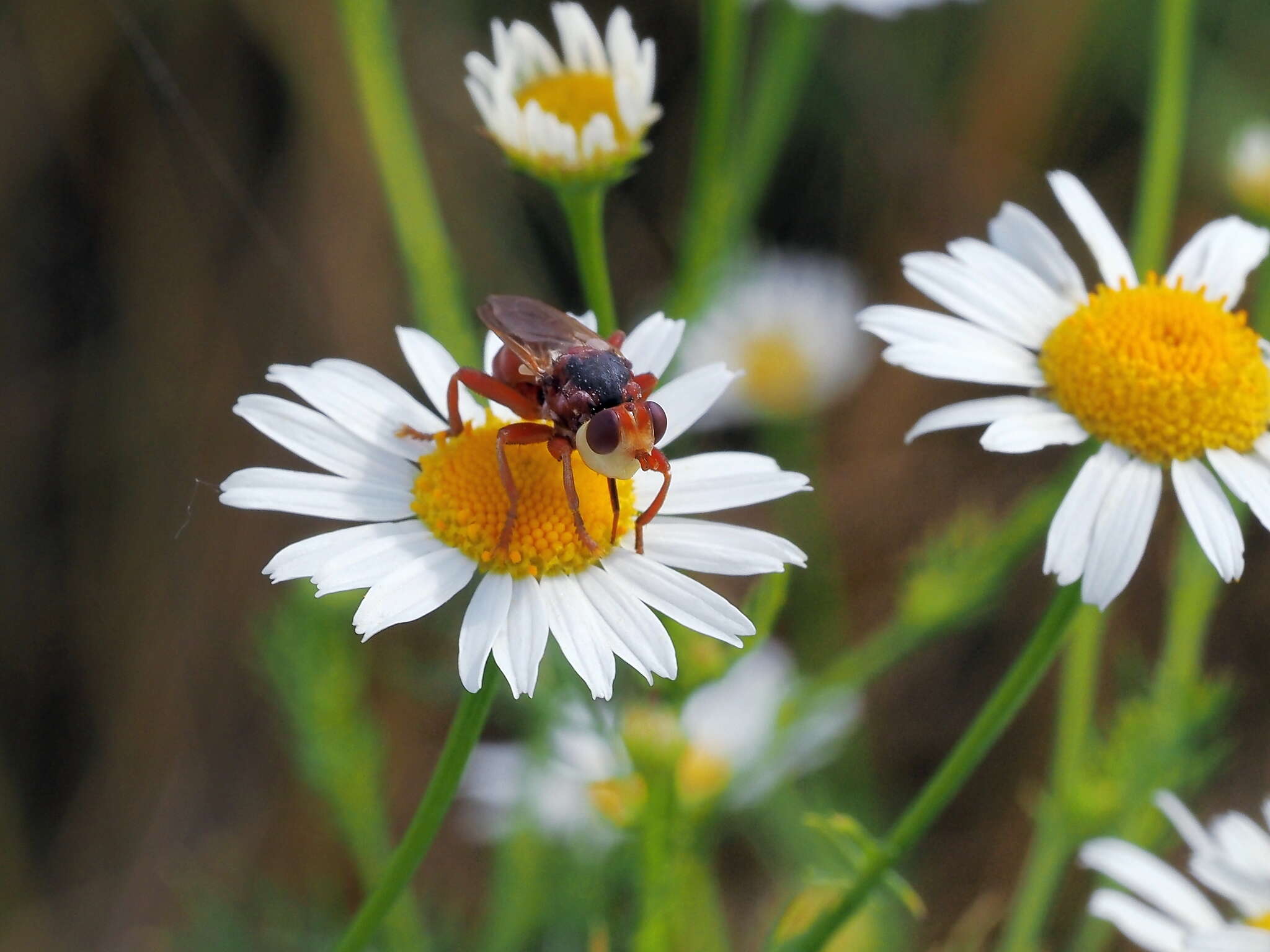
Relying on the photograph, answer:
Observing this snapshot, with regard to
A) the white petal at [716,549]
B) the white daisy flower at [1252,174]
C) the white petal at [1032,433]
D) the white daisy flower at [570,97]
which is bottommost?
the white petal at [716,549]

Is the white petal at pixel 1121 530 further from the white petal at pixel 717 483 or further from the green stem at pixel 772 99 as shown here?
the green stem at pixel 772 99

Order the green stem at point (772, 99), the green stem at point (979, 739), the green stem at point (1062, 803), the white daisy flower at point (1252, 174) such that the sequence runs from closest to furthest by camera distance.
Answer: the green stem at point (979, 739) < the green stem at point (1062, 803) < the green stem at point (772, 99) < the white daisy flower at point (1252, 174)

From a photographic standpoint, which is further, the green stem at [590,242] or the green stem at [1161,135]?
the green stem at [1161,135]

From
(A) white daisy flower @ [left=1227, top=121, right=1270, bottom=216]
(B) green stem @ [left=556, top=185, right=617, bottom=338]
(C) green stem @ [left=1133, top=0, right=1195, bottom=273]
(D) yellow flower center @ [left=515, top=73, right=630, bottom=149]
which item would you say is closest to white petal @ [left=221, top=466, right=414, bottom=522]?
(B) green stem @ [left=556, top=185, right=617, bottom=338]

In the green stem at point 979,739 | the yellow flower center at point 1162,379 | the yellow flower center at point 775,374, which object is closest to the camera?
the green stem at point 979,739

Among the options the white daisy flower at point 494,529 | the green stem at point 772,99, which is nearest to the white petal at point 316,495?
the white daisy flower at point 494,529

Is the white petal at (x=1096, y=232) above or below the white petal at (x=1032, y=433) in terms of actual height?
above

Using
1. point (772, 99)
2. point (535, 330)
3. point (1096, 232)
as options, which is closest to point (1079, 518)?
point (1096, 232)

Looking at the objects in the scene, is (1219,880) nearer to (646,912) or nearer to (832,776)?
(646,912)
